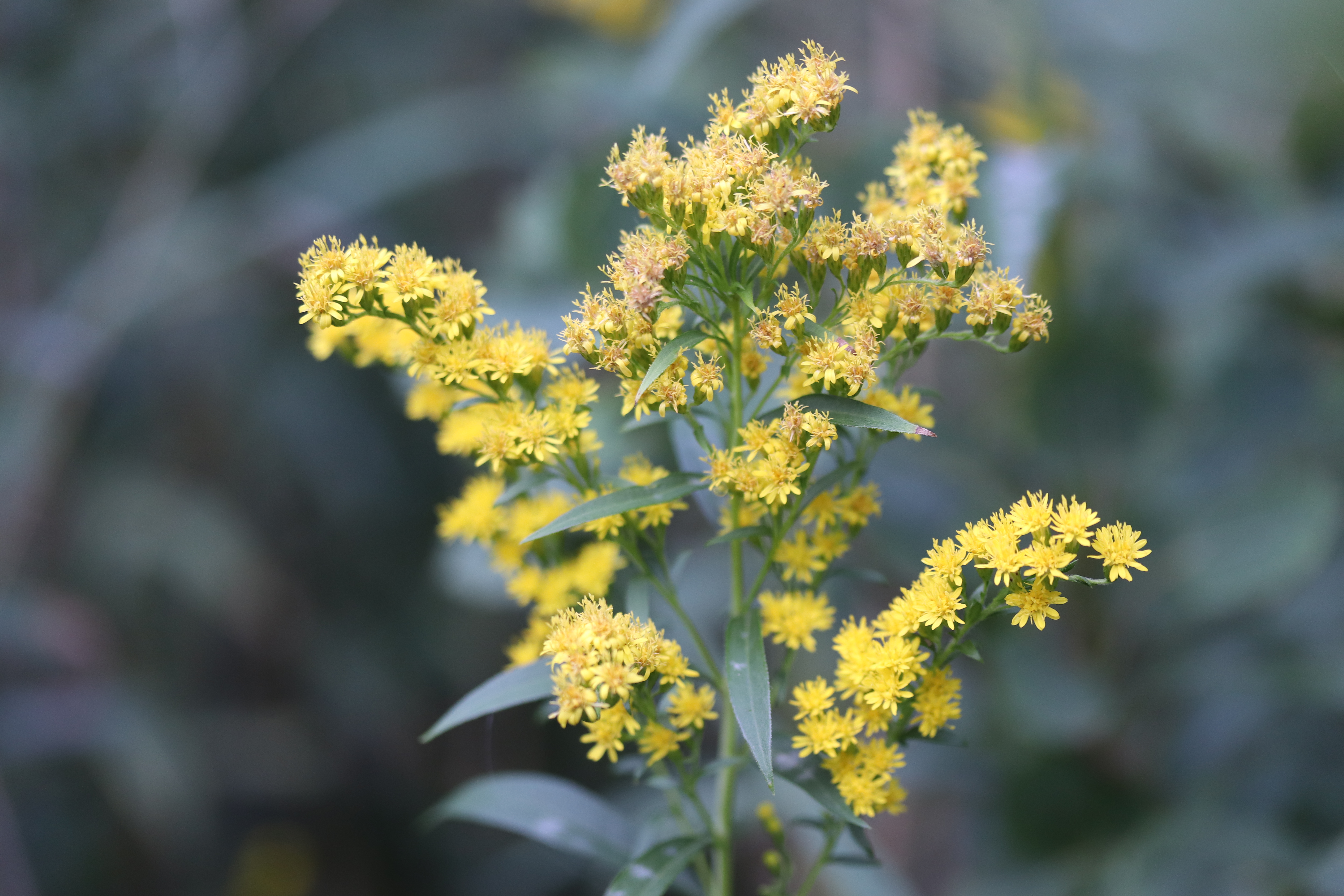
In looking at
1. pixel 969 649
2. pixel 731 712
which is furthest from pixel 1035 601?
pixel 731 712

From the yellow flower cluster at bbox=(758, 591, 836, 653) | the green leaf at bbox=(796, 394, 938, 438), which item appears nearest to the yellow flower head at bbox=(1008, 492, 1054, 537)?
the green leaf at bbox=(796, 394, 938, 438)

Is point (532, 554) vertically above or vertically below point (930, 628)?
above

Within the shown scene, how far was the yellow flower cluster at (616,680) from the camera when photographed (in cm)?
90

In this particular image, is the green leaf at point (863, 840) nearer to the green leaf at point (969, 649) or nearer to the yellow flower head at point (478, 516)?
the green leaf at point (969, 649)

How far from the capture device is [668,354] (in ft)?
2.94

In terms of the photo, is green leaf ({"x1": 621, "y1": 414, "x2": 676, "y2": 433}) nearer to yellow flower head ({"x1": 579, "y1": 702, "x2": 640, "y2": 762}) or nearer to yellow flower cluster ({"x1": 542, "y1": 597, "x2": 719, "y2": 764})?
yellow flower cluster ({"x1": 542, "y1": 597, "x2": 719, "y2": 764})

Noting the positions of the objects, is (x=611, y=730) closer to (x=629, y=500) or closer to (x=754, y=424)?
(x=629, y=500)

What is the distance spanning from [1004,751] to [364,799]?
2051 millimetres

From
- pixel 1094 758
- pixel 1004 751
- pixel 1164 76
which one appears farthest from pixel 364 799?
pixel 1164 76

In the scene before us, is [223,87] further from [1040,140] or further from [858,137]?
[1040,140]

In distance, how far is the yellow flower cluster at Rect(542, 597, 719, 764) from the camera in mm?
896

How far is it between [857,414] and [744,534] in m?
0.19

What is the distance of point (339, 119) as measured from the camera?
153 inches

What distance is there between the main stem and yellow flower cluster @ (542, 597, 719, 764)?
0.21ft
